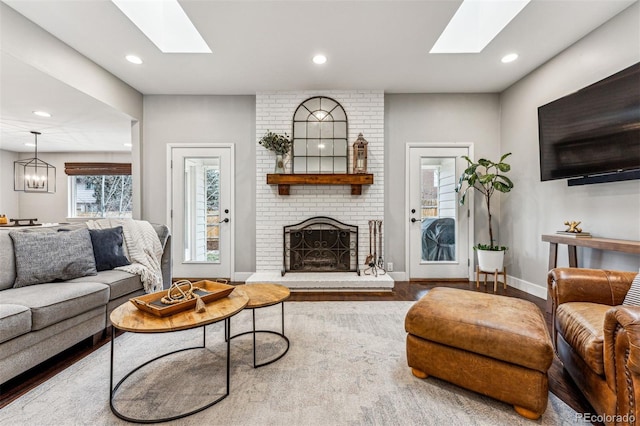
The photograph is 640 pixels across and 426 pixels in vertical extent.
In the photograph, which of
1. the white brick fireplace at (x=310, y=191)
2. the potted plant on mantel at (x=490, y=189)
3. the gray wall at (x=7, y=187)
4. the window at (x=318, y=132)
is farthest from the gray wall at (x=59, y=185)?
the potted plant on mantel at (x=490, y=189)

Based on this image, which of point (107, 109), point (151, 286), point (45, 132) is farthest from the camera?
point (45, 132)

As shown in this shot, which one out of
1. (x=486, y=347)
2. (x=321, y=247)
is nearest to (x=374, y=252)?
(x=321, y=247)

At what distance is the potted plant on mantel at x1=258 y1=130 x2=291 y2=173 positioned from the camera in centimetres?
369

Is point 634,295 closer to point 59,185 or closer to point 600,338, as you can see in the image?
point 600,338

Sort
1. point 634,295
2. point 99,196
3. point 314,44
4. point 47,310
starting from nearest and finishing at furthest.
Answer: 1. point 634,295
2. point 47,310
3. point 314,44
4. point 99,196

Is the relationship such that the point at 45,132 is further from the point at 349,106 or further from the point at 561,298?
the point at 561,298

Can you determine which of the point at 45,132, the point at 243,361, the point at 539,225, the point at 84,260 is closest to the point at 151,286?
the point at 84,260

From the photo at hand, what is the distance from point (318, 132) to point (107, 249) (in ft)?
9.01

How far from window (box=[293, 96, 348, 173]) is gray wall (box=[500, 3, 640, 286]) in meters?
2.22

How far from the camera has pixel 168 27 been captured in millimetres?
2875

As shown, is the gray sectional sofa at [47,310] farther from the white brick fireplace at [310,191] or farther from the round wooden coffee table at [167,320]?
the white brick fireplace at [310,191]

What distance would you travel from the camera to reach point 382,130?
3871 millimetres

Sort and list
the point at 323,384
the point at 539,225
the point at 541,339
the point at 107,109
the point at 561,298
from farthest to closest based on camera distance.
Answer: the point at 107,109 → the point at 539,225 → the point at 561,298 → the point at 323,384 → the point at 541,339

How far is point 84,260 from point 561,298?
11.3 feet
